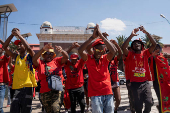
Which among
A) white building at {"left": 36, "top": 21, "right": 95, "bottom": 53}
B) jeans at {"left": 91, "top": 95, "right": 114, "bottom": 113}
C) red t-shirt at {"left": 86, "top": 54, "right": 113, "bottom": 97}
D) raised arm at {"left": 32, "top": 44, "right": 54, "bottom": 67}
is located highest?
white building at {"left": 36, "top": 21, "right": 95, "bottom": 53}

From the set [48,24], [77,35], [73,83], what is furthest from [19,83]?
[48,24]

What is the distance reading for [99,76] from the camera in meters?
2.85

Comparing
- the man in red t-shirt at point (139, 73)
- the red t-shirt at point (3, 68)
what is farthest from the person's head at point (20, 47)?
the man in red t-shirt at point (139, 73)

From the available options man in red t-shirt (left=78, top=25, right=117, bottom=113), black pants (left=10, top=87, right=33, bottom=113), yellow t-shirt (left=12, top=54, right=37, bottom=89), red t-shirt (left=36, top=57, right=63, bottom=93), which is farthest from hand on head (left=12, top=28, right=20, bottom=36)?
man in red t-shirt (left=78, top=25, right=117, bottom=113)

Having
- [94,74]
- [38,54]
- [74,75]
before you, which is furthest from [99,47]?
[74,75]

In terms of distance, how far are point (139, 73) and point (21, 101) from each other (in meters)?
2.84

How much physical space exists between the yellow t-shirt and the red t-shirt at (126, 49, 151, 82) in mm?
2446

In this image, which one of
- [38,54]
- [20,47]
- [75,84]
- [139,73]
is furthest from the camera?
[75,84]

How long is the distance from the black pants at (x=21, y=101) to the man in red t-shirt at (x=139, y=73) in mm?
2503

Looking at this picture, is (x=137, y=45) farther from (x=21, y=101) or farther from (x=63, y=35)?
(x=63, y=35)

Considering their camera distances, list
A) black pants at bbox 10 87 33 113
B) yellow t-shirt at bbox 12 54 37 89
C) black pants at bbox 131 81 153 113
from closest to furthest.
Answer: black pants at bbox 10 87 33 113 < yellow t-shirt at bbox 12 54 37 89 < black pants at bbox 131 81 153 113

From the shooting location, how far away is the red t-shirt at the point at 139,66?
12.2ft

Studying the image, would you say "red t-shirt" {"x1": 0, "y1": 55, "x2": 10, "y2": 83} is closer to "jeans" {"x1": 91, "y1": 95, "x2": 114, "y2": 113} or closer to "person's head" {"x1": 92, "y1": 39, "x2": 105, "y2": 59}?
"person's head" {"x1": 92, "y1": 39, "x2": 105, "y2": 59}

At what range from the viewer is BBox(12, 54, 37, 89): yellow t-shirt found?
3.39m
